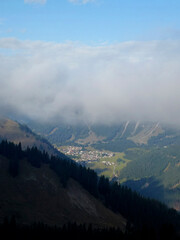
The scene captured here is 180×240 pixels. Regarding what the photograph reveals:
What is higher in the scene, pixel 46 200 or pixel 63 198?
pixel 63 198

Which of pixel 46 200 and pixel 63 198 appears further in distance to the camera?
pixel 63 198

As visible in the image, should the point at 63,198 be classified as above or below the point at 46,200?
above

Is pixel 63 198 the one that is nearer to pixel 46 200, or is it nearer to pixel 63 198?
pixel 63 198

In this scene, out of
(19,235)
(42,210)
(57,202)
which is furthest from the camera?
(57,202)

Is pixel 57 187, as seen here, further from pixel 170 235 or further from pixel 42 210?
pixel 170 235

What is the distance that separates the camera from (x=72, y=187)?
159m

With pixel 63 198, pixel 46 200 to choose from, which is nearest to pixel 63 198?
pixel 63 198

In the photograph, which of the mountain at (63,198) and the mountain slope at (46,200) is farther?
the mountain at (63,198)

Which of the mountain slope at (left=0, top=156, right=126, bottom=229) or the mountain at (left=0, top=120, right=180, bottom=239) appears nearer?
the mountain slope at (left=0, top=156, right=126, bottom=229)

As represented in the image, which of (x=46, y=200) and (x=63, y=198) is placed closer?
(x=46, y=200)

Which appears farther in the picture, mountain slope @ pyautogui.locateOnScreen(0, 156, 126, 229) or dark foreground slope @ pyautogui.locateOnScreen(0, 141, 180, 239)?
dark foreground slope @ pyautogui.locateOnScreen(0, 141, 180, 239)

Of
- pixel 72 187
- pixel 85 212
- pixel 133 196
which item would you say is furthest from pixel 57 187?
pixel 133 196

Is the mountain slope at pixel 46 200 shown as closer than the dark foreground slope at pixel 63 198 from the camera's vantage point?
Yes

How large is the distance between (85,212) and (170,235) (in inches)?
2769
